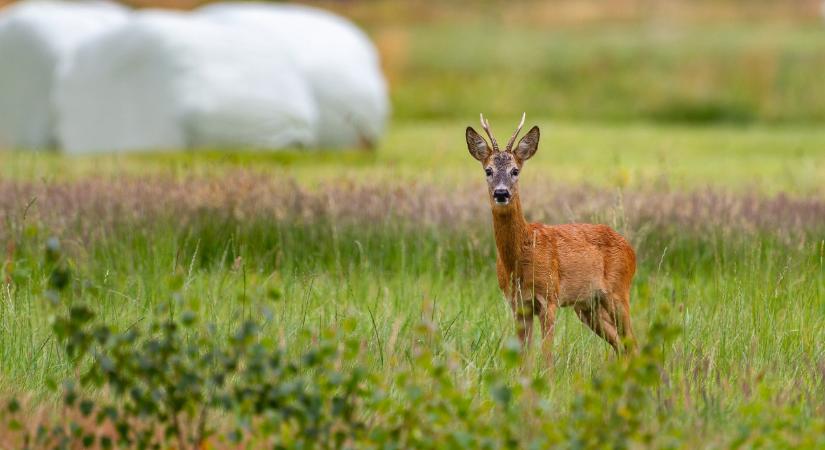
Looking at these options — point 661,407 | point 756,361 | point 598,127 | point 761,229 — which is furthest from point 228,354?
point 598,127

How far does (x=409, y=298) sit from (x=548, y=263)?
1.11 metres

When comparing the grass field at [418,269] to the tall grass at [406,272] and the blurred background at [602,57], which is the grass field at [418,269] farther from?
the blurred background at [602,57]

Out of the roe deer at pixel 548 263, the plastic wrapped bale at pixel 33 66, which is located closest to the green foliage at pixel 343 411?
the roe deer at pixel 548 263

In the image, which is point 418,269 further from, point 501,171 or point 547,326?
point 501,171

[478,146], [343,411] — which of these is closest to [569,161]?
[478,146]

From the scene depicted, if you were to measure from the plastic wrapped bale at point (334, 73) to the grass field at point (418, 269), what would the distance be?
6.03 metres

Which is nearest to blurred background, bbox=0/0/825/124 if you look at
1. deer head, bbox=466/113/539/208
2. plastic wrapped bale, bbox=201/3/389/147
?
plastic wrapped bale, bbox=201/3/389/147

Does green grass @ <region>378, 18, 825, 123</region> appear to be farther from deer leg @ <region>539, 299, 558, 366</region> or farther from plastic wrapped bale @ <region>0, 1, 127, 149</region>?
deer leg @ <region>539, 299, 558, 366</region>

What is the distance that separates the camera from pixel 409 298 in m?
7.22

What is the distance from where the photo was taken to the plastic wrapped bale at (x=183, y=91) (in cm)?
1641

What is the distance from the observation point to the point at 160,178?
10.1 metres

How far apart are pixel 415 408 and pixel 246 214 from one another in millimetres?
4442

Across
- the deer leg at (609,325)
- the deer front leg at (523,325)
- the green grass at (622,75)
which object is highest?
the deer front leg at (523,325)

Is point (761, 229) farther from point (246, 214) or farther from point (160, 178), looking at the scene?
point (160, 178)
